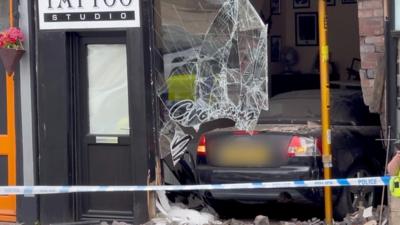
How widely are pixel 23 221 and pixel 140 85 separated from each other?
210 cm

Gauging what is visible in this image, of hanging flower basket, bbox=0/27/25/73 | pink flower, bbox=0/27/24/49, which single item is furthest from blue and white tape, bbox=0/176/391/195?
pink flower, bbox=0/27/24/49

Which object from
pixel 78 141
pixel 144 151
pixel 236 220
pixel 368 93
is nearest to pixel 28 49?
pixel 78 141

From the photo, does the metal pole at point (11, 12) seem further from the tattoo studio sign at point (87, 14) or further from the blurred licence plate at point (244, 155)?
the blurred licence plate at point (244, 155)

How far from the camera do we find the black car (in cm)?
771

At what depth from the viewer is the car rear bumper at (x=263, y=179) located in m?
7.65

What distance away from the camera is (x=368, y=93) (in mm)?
7500

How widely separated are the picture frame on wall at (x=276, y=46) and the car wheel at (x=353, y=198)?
617cm

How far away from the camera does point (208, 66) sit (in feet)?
27.2

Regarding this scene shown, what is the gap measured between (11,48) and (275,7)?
6.57 metres

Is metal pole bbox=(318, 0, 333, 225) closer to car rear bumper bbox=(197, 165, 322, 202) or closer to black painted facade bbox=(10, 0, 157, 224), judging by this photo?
car rear bumper bbox=(197, 165, 322, 202)

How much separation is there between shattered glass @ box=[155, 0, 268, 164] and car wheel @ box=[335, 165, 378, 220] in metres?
1.17

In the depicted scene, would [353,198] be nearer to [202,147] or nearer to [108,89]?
[202,147]

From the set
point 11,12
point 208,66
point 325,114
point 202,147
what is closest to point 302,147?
point 325,114

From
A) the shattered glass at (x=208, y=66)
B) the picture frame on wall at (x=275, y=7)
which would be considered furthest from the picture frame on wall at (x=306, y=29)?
the shattered glass at (x=208, y=66)
